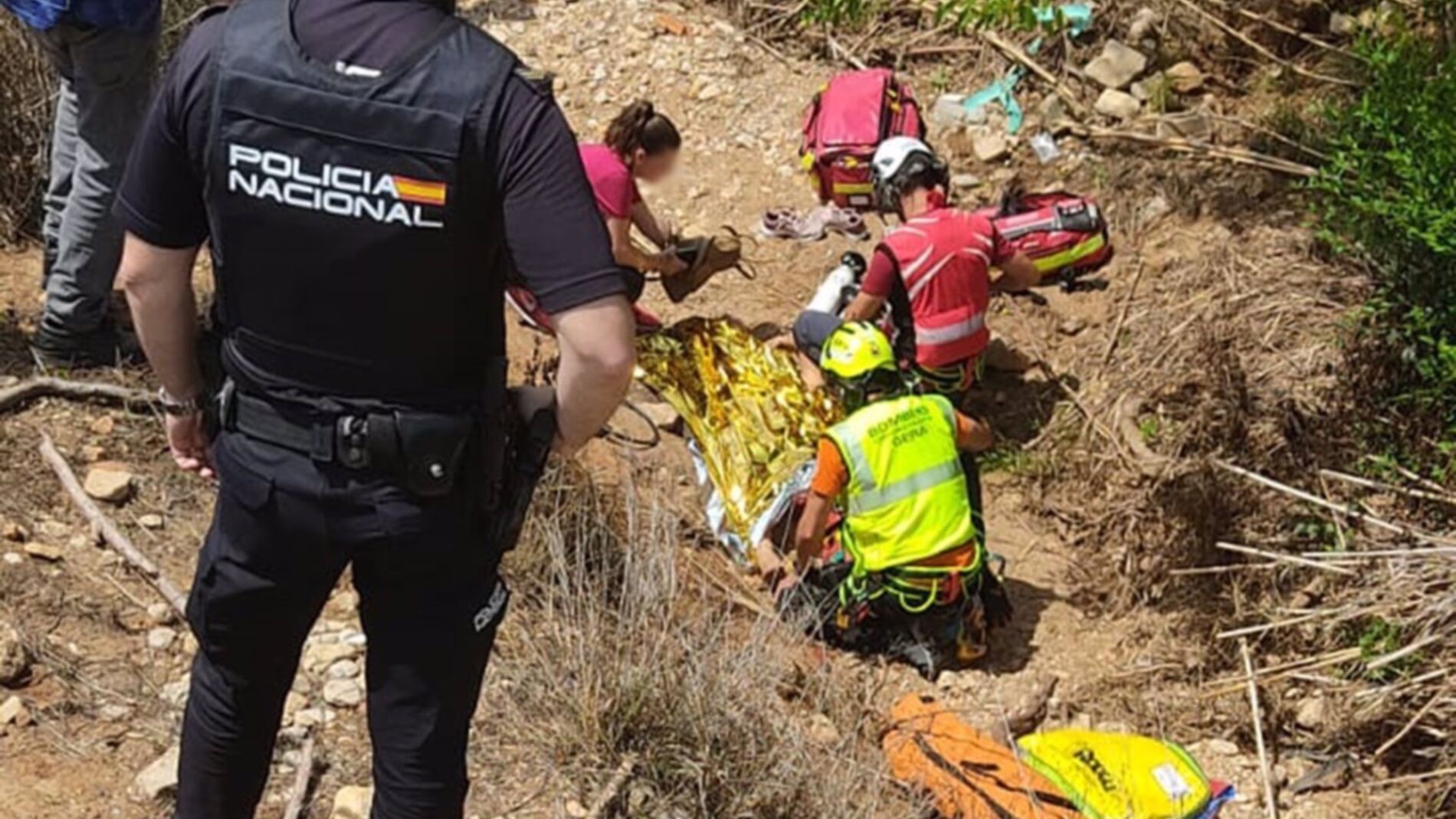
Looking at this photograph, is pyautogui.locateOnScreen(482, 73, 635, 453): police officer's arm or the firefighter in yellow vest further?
the firefighter in yellow vest

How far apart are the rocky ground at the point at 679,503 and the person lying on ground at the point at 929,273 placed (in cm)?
55

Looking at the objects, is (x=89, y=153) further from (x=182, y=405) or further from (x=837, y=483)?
(x=837, y=483)

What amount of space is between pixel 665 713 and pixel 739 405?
2.55 meters

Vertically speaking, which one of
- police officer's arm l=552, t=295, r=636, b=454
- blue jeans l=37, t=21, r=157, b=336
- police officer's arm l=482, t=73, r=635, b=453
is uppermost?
police officer's arm l=482, t=73, r=635, b=453

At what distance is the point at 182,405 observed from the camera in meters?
2.79

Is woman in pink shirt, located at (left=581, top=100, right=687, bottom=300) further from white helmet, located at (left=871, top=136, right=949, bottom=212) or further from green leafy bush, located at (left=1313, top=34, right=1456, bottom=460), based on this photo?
green leafy bush, located at (left=1313, top=34, right=1456, bottom=460)

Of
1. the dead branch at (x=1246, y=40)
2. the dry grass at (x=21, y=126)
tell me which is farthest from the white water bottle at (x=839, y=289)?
the dry grass at (x=21, y=126)

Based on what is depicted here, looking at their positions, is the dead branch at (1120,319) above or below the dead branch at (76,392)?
below

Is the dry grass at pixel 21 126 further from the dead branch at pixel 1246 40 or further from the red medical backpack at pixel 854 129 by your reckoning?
the dead branch at pixel 1246 40

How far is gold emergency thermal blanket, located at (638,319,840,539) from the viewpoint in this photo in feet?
19.1

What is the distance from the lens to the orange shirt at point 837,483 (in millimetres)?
5082

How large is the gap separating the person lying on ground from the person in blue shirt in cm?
258

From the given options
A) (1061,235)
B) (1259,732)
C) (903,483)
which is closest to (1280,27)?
(1061,235)

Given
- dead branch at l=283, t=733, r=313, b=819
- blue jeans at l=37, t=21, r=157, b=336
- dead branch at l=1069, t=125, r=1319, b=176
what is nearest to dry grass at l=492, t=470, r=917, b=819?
dead branch at l=283, t=733, r=313, b=819
